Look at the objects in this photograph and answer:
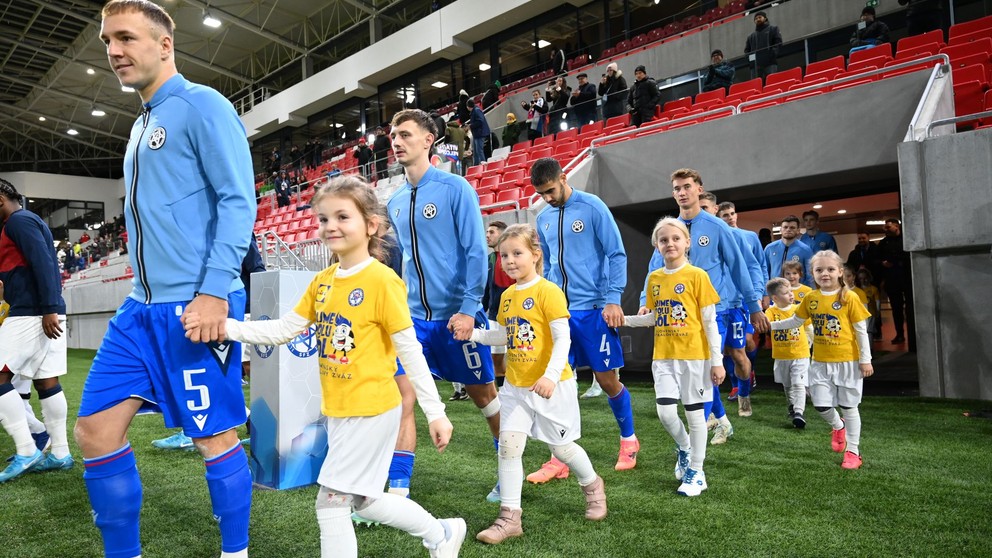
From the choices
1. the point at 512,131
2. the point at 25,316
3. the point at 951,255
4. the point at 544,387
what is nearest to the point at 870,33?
the point at 951,255

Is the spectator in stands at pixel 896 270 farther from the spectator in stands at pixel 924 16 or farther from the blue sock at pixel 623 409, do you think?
the blue sock at pixel 623 409

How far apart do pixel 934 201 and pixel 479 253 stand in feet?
17.6

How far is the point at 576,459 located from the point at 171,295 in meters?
1.89

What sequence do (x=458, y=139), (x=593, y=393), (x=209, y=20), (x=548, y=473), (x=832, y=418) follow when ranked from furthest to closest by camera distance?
(x=209, y=20) < (x=458, y=139) < (x=593, y=393) < (x=832, y=418) < (x=548, y=473)

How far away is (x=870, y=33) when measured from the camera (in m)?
9.79

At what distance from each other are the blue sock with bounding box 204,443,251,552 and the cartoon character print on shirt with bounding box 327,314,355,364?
475mm

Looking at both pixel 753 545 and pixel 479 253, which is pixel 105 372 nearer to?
pixel 479 253

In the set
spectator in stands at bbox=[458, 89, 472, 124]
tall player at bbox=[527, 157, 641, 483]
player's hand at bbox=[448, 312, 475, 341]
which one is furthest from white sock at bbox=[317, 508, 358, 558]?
spectator in stands at bbox=[458, 89, 472, 124]

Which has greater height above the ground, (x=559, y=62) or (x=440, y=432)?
(x=559, y=62)

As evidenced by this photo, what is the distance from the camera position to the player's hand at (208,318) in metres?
1.93

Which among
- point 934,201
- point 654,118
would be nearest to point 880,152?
point 934,201

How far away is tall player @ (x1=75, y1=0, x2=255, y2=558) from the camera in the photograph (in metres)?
1.96

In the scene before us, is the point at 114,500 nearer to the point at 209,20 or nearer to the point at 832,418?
the point at 832,418

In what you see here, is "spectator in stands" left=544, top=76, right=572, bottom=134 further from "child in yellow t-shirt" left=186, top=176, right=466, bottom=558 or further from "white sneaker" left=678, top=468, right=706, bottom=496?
"child in yellow t-shirt" left=186, top=176, right=466, bottom=558
